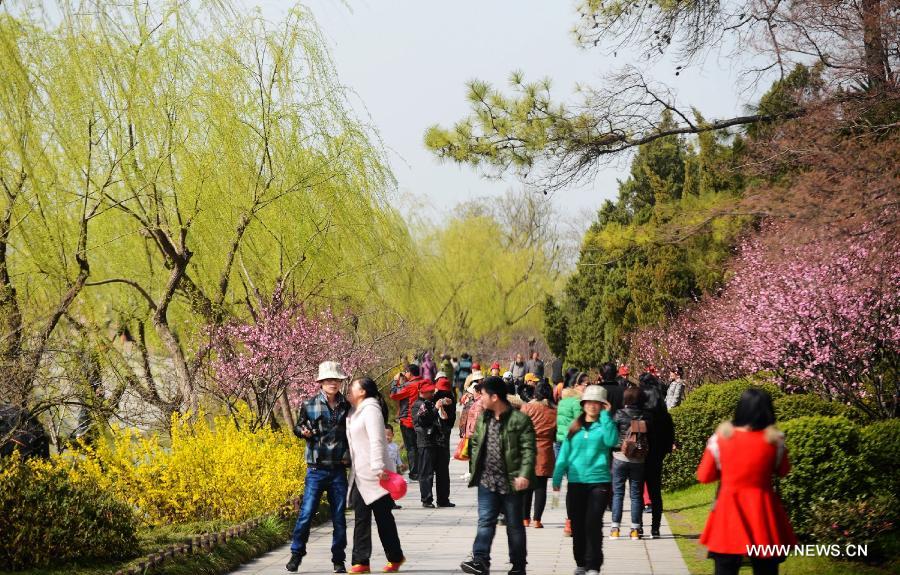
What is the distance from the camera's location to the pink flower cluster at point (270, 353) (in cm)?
1670

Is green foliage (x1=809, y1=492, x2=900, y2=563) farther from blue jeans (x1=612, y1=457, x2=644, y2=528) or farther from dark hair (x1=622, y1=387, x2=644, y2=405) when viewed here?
dark hair (x1=622, y1=387, x2=644, y2=405)

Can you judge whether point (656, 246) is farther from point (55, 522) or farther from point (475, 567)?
point (55, 522)

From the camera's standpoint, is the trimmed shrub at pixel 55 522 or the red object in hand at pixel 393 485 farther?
the red object in hand at pixel 393 485

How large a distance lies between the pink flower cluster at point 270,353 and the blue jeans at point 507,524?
687cm

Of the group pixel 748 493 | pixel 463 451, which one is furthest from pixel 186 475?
pixel 748 493

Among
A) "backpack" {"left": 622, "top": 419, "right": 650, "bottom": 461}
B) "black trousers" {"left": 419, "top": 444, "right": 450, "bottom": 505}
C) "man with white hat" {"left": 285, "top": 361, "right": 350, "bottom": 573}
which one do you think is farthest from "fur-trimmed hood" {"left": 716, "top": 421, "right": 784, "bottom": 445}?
"black trousers" {"left": 419, "top": 444, "right": 450, "bottom": 505}

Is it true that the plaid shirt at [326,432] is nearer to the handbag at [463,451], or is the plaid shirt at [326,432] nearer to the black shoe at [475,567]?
the black shoe at [475,567]

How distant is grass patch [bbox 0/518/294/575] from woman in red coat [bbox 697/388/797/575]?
196 inches

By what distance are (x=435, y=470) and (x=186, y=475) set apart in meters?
4.85

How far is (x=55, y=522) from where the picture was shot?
9977 mm

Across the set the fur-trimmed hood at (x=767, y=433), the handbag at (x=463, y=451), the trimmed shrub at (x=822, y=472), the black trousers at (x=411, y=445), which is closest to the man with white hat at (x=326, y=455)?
the handbag at (x=463, y=451)

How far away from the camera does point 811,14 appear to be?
42.1 feet

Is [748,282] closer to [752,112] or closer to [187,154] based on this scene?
[752,112]

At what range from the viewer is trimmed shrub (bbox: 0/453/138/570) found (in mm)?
9758
